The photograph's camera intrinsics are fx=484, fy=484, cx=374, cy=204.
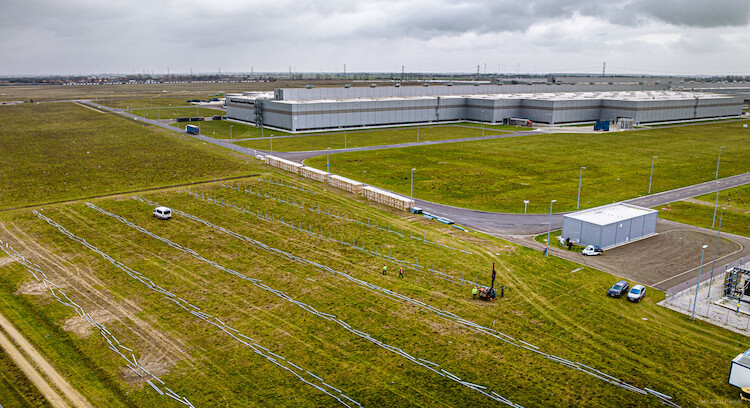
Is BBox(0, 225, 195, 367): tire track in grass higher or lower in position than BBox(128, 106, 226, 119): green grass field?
lower

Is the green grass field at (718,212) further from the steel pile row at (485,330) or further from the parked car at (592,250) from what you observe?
the steel pile row at (485,330)

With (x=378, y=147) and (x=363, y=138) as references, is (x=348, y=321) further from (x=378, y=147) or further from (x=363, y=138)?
(x=363, y=138)

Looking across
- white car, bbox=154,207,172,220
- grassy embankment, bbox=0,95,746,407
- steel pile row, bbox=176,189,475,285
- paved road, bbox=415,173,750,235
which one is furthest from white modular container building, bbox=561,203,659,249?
white car, bbox=154,207,172,220

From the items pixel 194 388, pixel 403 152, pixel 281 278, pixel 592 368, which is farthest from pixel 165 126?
pixel 592 368

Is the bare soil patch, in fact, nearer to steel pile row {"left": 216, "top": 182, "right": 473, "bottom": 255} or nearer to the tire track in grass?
the tire track in grass

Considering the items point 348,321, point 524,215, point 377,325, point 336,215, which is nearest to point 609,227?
point 524,215

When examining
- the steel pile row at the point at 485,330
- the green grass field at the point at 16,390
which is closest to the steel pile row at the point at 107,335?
the green grass field at the point at 16,390

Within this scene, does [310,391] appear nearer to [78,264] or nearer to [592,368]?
[592,368]
